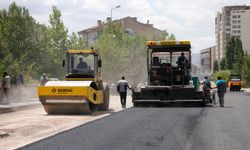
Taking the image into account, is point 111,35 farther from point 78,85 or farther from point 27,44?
point 78,85

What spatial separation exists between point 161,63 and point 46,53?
3808 centimetres

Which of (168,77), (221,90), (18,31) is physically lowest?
(221,90)

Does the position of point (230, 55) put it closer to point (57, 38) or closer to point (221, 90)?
point (57, 38)

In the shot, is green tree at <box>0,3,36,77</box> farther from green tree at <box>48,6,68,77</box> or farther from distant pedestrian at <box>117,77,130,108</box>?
distant pedestrian at <box>117,77,130,108</box>

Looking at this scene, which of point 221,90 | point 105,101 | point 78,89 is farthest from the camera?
point 221,90

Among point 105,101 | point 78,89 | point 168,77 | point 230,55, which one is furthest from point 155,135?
point 230,55

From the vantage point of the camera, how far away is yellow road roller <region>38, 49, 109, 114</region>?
65.3 ft

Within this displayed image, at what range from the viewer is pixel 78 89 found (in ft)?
65.0

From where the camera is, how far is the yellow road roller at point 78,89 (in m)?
19.9

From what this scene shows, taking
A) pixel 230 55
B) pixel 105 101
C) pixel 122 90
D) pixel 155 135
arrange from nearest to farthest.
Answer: pixel 155 135, pixel 105 101, pixel 122 90, pixel 230 55

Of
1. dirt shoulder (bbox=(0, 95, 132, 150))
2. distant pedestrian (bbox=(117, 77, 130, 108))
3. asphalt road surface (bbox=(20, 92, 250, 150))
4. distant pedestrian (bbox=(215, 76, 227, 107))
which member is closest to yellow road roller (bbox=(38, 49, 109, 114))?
dirt shoulder (bbox=(0, 95, 132, 150))

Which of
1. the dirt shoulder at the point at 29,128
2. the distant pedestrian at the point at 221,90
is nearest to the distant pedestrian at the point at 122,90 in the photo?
the distant pedestrian at the point at 221,90

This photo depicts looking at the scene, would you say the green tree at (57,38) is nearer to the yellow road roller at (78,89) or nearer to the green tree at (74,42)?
the green tree at (74,42)

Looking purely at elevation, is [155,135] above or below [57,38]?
below
